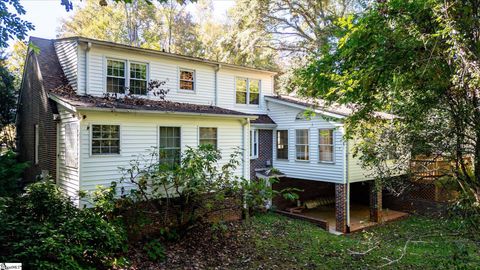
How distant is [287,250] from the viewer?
368 inches

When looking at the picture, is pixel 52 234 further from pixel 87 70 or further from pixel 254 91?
pixel 254 91

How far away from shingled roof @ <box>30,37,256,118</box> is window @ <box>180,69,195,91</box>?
92cm

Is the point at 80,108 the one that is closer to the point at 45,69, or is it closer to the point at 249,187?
the point at 45,69

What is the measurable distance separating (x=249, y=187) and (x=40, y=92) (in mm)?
8731

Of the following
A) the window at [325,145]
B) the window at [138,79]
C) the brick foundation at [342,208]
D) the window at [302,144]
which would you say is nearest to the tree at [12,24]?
the window at [138,79]

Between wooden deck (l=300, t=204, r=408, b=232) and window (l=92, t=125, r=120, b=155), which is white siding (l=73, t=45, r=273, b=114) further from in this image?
wooden deck (l=300, t=204, r=408, b=232)

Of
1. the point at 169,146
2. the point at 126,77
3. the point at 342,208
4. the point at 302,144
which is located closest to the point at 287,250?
the point at 342,208

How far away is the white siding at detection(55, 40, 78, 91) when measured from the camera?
35.0 feet

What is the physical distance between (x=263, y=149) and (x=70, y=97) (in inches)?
355

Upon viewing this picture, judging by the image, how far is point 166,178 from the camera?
29.2 feet

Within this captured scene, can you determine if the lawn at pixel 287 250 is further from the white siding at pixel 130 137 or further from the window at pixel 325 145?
the window at pixel 325 145

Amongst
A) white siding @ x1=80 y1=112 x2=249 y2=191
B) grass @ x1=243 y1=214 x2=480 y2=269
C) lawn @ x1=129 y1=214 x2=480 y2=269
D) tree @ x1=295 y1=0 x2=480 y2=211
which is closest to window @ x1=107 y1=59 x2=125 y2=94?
white siding @ x1=80 y1=112 x2=249 y2=191

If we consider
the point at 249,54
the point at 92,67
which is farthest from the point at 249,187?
the point at 249,54

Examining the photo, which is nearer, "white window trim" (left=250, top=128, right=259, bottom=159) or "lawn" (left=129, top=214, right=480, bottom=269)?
"lawn" (left=129, top=214, right=480, bottom=269)
